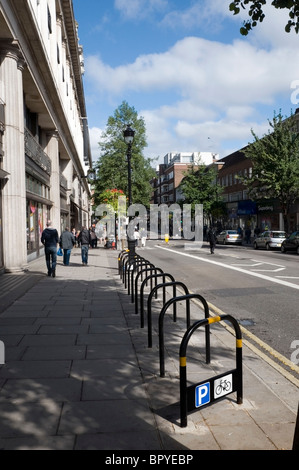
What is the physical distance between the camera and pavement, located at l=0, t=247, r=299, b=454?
3324 millimetres

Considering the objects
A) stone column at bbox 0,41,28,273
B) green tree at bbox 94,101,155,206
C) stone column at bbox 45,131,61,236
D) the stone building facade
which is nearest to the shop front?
the stone building facade

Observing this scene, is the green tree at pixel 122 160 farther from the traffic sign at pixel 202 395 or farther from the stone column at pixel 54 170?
the traffic sign at pixel 202 395

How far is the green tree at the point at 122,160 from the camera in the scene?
4834 centimetres

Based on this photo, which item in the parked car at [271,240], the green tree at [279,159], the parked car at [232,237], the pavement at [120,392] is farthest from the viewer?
the parked car at [232,237]

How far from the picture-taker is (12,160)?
13789 millimetres

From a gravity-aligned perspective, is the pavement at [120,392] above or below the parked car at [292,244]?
below

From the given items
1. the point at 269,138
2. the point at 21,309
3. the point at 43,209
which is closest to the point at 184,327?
the point at 21,309

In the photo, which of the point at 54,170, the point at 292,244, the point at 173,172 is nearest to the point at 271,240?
the point at 292,244

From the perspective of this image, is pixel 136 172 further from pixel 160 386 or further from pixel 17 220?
pixel 160 386

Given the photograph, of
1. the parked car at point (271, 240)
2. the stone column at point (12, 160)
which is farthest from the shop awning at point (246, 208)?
the stone column at point (12, 160)

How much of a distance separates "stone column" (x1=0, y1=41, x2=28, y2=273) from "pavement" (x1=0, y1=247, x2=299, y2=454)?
6.27 m

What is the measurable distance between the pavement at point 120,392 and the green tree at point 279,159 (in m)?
26.1

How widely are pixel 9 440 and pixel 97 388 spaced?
122 cm

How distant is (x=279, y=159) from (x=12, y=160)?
76.1 feet
